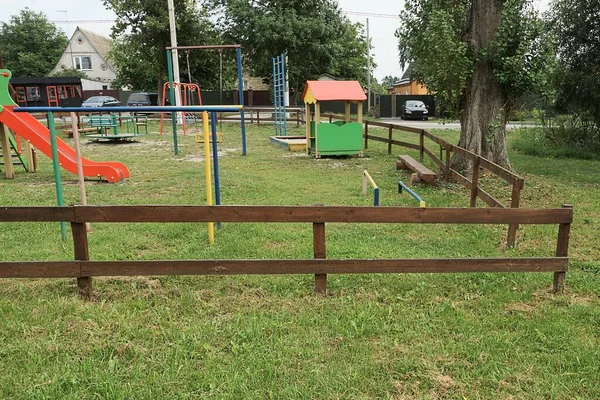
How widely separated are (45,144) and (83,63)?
5325 cm

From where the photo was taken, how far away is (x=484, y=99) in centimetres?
942

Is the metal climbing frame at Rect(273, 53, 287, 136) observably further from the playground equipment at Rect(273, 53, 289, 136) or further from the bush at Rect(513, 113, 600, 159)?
the bush at Rect(513, 113, 600, 159)

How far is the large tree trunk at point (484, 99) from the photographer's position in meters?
9.08

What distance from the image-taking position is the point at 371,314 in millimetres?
3703

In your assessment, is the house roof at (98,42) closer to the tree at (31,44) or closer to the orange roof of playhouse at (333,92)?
the tree at (31,44)

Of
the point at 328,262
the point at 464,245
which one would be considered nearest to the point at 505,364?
the point at 328,262

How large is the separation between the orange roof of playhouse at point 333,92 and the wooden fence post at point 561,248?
9436 mm

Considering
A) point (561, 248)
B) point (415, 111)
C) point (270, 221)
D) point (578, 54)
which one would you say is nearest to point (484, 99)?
point (561, 248)

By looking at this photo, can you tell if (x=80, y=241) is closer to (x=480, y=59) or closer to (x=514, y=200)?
(x=514, y=200)

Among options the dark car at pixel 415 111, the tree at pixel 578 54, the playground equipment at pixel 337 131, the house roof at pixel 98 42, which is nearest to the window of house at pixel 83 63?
the house roof at pixel 98 42

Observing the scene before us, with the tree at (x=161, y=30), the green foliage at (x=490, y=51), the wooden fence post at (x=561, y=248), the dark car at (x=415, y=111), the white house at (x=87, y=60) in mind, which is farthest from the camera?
the white house at (x=87, y=60)

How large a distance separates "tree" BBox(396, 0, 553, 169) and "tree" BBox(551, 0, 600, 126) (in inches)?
258

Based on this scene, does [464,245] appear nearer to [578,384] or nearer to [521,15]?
[578,384]

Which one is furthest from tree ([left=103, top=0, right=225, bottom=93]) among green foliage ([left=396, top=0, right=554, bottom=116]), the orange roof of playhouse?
green foliage ([left=396, top=0, right=554, bottom=116])
